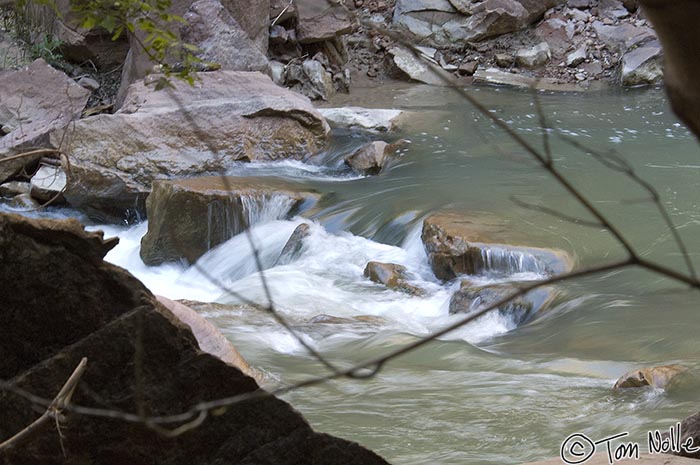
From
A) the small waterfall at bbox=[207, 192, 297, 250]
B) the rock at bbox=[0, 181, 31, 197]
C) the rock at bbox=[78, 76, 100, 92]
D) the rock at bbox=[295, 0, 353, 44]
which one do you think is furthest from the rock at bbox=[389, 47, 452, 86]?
the rock at bbox=[0, 181, 31, 197]

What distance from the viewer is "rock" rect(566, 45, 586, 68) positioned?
13484mm

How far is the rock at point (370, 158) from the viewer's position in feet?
29.6

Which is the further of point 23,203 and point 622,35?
point 622,35

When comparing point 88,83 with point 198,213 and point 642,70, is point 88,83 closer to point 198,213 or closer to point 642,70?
point 198,213

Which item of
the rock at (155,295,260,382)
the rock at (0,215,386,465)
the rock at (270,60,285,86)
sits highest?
the rock at (0,215,386,465)

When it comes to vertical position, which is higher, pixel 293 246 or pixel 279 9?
pixel 279 9

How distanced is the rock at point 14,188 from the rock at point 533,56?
7.35 m

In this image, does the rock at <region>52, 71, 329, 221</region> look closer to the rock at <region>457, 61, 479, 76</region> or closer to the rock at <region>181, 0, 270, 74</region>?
the rock at <region>181, 0, 270, 74</region>

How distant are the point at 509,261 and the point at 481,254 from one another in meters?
0.19

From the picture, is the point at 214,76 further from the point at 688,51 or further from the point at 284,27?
the point at 688,51

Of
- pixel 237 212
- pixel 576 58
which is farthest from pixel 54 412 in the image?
pixel 576 58

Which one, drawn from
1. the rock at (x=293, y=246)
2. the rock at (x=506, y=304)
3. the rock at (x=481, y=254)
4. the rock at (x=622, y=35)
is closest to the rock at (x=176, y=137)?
the rock at (x=293, y=246)

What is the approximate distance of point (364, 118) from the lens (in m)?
10.6

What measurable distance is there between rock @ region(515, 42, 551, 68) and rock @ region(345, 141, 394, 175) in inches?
194
